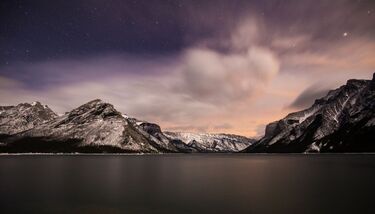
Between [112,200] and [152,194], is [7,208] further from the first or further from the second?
[152,194]

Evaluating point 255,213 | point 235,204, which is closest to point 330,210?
point 255,213

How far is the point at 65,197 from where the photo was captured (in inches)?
2320

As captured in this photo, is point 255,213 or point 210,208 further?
point 210,208

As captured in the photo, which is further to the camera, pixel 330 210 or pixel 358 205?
pixel 358 205

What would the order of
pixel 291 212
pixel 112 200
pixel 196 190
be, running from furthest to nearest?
pixel 196 190
pixel 112 200
pixel 291 212

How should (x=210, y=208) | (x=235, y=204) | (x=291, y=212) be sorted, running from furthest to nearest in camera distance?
(x=235, y=204)
(x=210, y=208)
(x=291, y=212)

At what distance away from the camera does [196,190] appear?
6931cm

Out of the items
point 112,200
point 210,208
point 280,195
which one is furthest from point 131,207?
point 280,195

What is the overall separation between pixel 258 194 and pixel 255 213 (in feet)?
61.5

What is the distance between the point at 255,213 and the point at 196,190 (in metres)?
25.8

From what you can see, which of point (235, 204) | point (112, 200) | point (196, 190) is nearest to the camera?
point (235, 204)

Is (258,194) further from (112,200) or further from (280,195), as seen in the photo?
(112,200)

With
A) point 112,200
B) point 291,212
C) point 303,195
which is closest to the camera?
point 291,212

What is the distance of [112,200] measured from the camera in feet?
182
